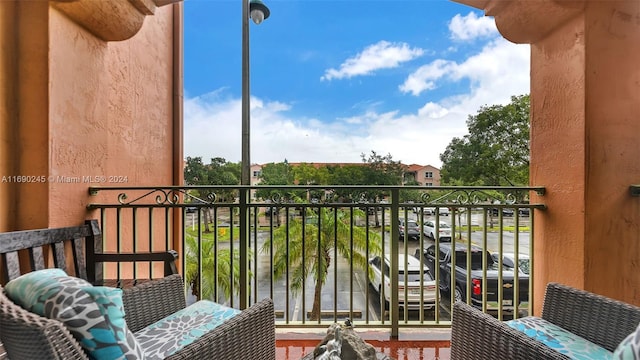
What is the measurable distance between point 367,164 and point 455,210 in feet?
5.59

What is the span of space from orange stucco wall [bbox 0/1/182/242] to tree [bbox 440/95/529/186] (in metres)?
2.99

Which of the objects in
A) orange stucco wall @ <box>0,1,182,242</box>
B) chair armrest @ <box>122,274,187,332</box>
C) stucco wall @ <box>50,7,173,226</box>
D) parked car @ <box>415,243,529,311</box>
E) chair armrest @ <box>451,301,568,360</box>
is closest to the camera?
chair armrest @ <box>451,301,568,360</box>

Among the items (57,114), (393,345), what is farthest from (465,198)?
(57,114)

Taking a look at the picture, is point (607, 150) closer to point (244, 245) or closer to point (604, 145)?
point (604, 145)

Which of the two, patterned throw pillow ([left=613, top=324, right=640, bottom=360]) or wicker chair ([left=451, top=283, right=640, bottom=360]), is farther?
wicker chair ([left=451, top=283, right=640, bottom=360])

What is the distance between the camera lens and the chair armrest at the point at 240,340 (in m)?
0.94

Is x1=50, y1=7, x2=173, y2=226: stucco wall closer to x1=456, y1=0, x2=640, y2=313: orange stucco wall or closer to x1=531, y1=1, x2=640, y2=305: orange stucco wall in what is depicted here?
x1=456, y1=0, x2=640, y2=313: orange stucco wall

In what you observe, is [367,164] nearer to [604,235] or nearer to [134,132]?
[604,235]

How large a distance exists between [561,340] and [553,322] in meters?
0.18

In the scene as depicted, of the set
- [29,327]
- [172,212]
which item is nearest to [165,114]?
[172,212]

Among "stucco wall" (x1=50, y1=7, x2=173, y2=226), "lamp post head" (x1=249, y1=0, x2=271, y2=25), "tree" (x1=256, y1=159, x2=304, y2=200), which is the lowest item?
"tree" (x1=256, y1=159, x2=304, y2=200)

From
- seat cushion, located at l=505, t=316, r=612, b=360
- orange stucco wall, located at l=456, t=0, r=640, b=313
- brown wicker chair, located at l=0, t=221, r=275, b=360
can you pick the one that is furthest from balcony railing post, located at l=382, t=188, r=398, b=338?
orange stucco wall, located at l=456, t=0, r=640, b=313

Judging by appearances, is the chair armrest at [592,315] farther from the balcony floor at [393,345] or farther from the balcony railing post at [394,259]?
the balcony railing post at [394,259]

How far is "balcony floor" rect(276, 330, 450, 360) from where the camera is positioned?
5.92ft
